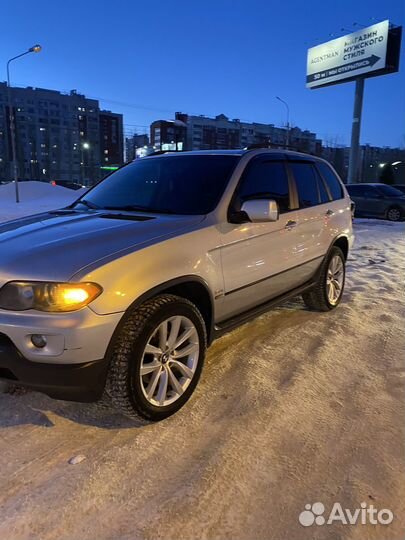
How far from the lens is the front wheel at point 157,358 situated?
2537 millimetres

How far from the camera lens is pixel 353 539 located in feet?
6.40

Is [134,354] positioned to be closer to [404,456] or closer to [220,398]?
[220,398]

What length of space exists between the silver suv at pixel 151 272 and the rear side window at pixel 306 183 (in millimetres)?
26

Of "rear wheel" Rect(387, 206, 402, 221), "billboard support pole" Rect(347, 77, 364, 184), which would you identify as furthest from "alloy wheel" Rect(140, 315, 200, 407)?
"billboard support pole" Rect(347, 77, 364, 184)

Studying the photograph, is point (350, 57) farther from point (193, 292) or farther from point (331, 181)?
point (193, 292)

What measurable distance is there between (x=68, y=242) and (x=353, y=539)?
218cm

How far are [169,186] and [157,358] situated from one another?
5.25ft

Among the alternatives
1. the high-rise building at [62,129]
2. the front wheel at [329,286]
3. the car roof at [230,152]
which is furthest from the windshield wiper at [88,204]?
the high-rise building at [62,129]

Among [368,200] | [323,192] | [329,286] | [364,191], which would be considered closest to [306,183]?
[323,192]

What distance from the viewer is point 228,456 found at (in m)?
2.47

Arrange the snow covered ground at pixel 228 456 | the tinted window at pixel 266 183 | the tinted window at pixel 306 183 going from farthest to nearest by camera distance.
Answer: the tinted window at pixel 306 183 → the tinted window at pixel 266 183 → the snow covered ground at pixel 228 456

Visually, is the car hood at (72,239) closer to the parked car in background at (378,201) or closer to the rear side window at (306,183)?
the rear side window at (306,183)

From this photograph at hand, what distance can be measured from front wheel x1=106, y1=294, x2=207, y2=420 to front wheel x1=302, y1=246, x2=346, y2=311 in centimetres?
229

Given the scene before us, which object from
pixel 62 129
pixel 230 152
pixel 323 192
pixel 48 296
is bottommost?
pixel 48 296
